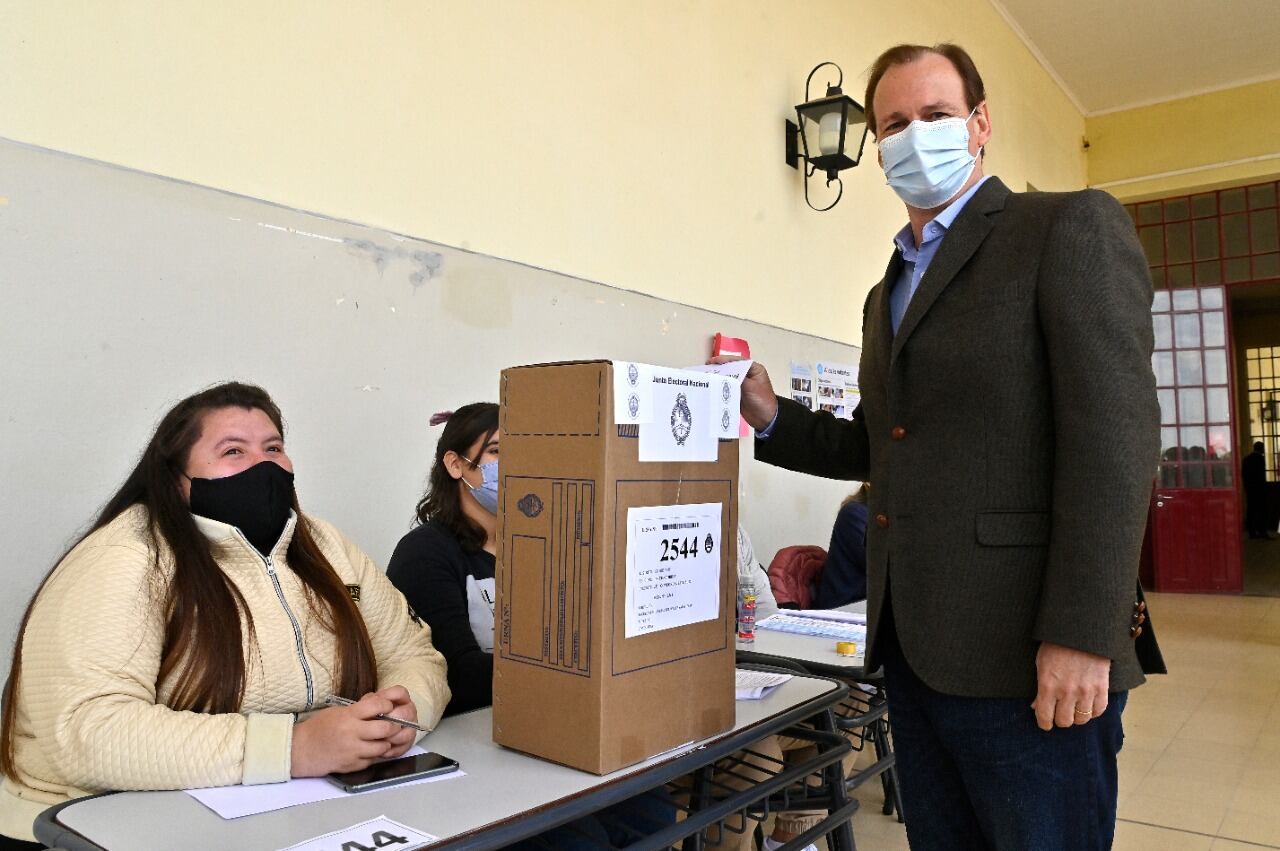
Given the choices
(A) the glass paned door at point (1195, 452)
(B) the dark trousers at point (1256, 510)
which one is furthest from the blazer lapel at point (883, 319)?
(B) the dark trousers at point (1256, 510)

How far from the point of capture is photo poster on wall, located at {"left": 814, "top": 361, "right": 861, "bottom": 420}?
411 cm

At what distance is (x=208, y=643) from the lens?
122 centimetres

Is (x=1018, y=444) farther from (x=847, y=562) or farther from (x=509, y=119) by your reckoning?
(x=847, y=562)

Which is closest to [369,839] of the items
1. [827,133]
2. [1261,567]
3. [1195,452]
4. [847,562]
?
[847,562]

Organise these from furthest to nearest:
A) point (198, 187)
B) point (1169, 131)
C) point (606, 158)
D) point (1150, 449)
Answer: point (1169, 131), point (606, 158), point (198, 187), point (1150, 449)

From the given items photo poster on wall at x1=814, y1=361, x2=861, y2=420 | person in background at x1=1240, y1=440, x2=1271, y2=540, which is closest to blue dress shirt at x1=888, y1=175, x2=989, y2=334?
photo poster on wall at x1=814, y1=361, x2=861, y2=420

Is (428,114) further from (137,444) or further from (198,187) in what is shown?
(137,444)

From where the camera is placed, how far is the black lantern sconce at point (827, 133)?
3736 millimetres

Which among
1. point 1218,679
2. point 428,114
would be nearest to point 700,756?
point 428,114

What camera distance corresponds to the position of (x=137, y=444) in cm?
168

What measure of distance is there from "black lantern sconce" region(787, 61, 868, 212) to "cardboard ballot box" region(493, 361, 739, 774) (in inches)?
113

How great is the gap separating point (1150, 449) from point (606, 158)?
2078 mm

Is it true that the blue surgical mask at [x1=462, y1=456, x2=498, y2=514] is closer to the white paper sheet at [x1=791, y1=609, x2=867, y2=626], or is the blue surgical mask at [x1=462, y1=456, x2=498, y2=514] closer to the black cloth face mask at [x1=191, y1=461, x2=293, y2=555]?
the black cloth face mask at [x1=191, y1=461, x2=293, y2=555]

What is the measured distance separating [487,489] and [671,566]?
31.9 inches
